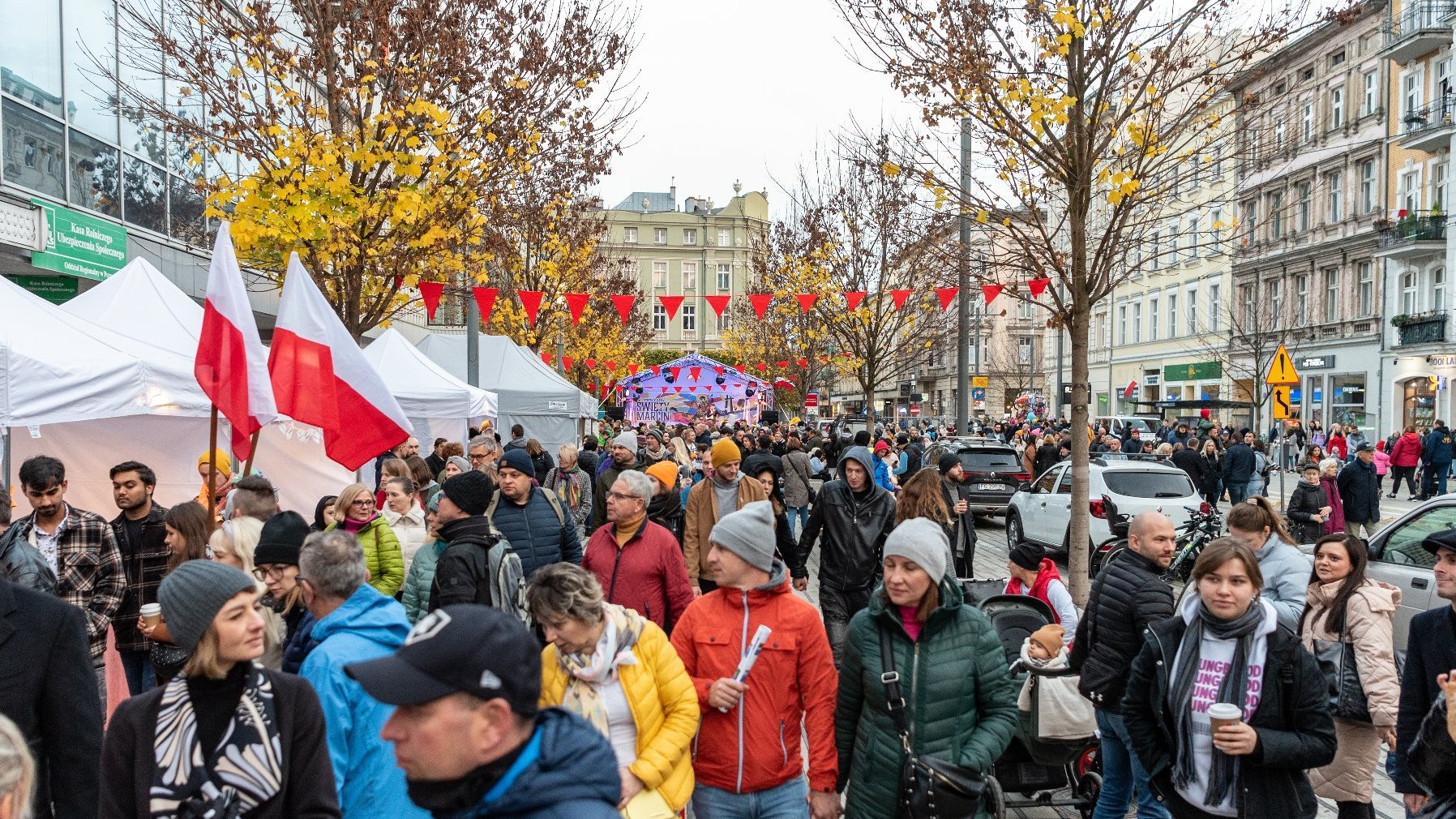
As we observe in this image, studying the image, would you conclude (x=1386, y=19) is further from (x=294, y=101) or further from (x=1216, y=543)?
(x=1216, y=543)

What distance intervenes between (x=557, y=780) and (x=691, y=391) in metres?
28.5

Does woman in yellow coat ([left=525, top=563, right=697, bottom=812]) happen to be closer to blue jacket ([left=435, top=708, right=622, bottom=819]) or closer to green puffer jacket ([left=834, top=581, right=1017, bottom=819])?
green puffer jacket ([left=834, top=581, right=1017, bottom=819])

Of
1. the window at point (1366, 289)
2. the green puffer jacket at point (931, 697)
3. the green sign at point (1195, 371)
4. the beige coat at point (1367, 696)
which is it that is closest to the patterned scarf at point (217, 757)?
the green puffer jacket at point (931, 697)

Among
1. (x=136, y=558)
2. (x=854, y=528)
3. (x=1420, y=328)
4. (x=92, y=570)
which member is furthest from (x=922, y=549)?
(x=1420, y=328)

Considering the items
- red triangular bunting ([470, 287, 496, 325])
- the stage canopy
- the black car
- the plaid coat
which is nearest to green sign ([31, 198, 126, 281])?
red triangular bunting ([470, 287, 496, 325])

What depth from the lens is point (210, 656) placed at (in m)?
2.82

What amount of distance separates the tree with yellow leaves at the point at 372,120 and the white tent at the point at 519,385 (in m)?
6.07

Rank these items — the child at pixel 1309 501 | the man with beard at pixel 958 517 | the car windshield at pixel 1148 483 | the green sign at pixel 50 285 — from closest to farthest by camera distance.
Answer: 1. the man with beard at pixel 958 517
2. the child at pixel 1309 501
3. the green sign at pixel 50 285
4. the car windshield at pixel 1148 483

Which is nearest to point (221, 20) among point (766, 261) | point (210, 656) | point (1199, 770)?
point (210, 656)

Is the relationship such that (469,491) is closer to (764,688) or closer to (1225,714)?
(764,688)

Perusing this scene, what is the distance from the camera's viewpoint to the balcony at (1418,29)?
3262cm

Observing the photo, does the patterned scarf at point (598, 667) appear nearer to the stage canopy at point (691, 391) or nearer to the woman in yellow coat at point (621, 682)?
the woman in yellow coat at point (621, 682)

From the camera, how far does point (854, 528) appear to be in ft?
23.3

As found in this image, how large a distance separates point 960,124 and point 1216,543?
931 cm
